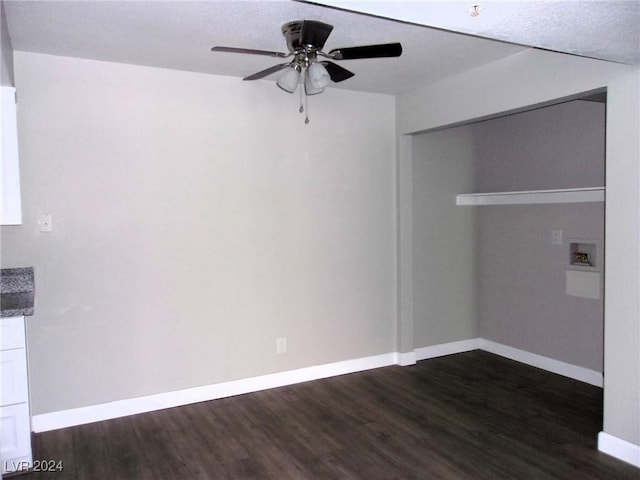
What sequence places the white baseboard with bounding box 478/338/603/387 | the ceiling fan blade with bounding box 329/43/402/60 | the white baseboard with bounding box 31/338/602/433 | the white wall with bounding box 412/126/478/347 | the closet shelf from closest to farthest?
the ceiling fan blade with bounding box 329/43/402/60 → the white baseboard with bounding box 31/338/602/433 → the closet shelf → the white baseboard with bounding box 478/338/603/387 → the white wall with bounding box 412/126/478/347

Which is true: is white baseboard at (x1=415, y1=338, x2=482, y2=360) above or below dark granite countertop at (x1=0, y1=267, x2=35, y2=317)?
below

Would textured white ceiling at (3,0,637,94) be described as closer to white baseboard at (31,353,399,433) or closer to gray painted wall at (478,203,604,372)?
gray painted wall at (478,203,604,372)

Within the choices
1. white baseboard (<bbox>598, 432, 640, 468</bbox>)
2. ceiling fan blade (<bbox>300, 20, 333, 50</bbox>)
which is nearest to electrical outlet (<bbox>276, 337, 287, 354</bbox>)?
white baseboard (<bbox>598, 432, 640, 468</bbox>)

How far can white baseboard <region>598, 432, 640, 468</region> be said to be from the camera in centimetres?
282

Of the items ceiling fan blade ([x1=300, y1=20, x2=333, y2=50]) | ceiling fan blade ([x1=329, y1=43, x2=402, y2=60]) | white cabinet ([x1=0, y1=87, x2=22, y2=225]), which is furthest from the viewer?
white cabinet ([x1=0, y1=87, x2=22, y2=225])

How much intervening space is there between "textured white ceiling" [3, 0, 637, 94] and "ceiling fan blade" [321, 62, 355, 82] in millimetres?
225

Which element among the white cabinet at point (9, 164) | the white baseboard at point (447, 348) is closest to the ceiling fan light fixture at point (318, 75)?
the white cabinet at point (9, 164)

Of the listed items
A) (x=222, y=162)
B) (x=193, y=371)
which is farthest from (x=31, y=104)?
(x=193, y=371)

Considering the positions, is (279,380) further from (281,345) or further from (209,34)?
(209,34)

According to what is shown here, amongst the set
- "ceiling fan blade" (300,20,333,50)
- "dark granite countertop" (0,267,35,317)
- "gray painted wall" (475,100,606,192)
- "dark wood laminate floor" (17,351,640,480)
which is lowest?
"dark wood laminate floor" (17,351,640,480)

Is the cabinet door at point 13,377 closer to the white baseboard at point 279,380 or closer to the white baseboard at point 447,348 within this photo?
the white baseboard at point 279,380

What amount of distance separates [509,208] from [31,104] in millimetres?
4125

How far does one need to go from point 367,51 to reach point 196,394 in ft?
9.25

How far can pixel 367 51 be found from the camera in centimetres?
254
